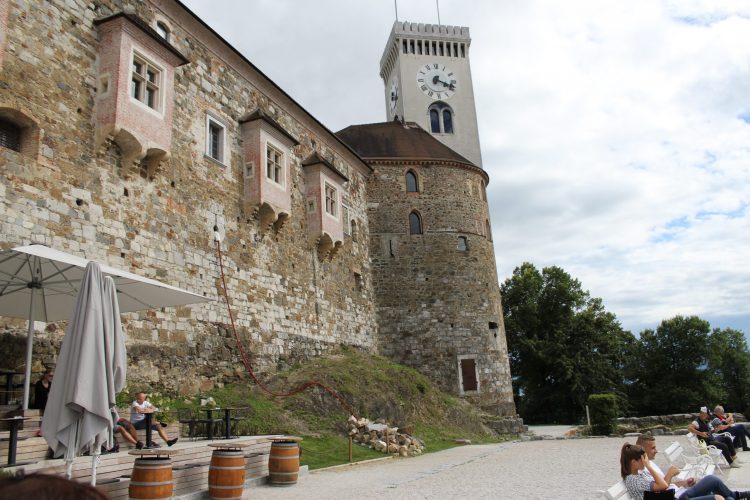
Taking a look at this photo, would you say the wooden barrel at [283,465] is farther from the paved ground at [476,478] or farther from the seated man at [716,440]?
the seated man at [716,440]

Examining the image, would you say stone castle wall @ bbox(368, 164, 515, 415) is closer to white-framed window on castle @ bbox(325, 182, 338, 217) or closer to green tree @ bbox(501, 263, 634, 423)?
white-framed window on castle @ bbox(325, 182, 338, 217)

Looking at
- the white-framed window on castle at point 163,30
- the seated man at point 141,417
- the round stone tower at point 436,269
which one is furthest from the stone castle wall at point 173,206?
the round stone tower at point 436,269

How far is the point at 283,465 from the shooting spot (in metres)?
10.2

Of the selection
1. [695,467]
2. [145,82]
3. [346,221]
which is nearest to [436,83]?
[346,221]

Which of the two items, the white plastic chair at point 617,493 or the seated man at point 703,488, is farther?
the seated man at point 703,488

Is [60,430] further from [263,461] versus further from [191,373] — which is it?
[191,373]

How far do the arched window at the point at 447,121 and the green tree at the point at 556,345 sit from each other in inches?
534

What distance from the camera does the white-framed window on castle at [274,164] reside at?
20672 mm

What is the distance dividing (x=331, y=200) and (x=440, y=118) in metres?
17.7

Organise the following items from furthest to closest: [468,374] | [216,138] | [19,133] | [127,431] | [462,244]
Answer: [462,244] → [468,374] → [216,138] → [19,133] → [127,431]

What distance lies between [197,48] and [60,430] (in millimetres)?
14416

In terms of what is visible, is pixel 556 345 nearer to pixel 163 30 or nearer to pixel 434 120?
pixel 434 120

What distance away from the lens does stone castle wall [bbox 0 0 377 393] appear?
1243 cm

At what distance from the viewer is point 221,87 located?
19391 mm
